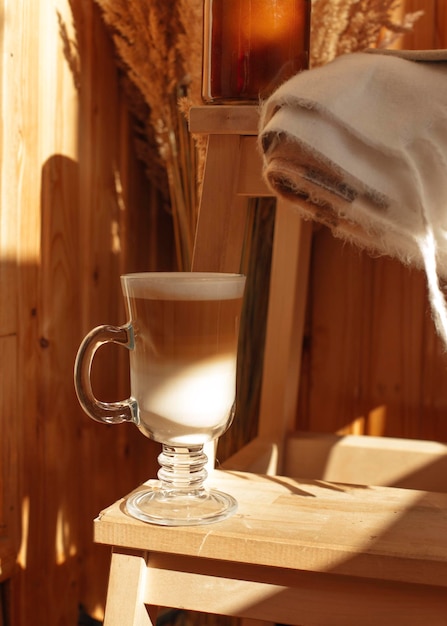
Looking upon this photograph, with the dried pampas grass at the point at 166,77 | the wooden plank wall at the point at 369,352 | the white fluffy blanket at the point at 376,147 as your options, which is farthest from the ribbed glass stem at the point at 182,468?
the wooden plank wall at the point at 369,352

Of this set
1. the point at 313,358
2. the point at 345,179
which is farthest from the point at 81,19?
the point at 345,179

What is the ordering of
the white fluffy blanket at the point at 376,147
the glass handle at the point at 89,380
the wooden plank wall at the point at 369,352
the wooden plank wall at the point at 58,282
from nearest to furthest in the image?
1. the white fluffy blanket at the point at 376,147
2. the glass handle at the point at 89,380
3. the wooden plank wall at the point at 58,282
4. the wooden plank wall at the point at 369,352

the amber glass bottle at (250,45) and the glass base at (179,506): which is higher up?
the amber glass bottle at (250,45)

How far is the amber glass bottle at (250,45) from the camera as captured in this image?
2.74 feet

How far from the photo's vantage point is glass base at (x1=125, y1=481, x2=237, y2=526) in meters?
0.77

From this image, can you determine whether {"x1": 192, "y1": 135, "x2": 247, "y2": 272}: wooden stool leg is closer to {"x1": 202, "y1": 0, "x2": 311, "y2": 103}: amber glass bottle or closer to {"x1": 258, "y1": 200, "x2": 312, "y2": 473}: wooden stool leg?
{"x1": 202, "y1": 0, "x2": 311, "y2": 103}: amber glass bottle

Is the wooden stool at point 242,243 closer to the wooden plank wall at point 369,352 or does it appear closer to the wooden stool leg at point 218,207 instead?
the wooden stool leg at point 218,207

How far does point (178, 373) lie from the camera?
0.77m

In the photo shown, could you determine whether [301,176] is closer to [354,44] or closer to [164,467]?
[164,467]

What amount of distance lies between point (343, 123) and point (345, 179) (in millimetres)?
48

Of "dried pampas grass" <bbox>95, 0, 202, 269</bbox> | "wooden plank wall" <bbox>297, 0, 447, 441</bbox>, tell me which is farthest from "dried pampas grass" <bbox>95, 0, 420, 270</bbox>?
"wooden plank wall" <bbox>297, 0, 447, 441</bbox>

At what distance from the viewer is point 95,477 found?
1.45 metres

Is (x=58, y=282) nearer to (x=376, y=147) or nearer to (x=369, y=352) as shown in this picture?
(x=369, y=352)

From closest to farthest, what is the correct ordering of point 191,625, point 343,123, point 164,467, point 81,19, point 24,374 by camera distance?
point 343,123 → point 164,467 → point 24,374 → point 81,19 → point 191,625
